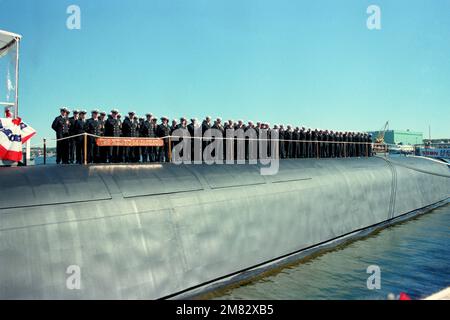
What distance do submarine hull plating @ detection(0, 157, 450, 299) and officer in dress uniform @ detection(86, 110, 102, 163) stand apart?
197 cm

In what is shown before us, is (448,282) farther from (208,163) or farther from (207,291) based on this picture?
(208,163)

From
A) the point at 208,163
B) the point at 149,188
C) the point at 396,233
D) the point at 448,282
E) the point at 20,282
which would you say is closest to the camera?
the point at 20,282

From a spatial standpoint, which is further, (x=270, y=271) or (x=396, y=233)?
(x=396, y=233)

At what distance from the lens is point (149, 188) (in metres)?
8.30

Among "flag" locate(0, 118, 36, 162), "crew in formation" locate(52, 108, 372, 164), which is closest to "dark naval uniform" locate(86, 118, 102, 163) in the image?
"crew in formation" locate(52, 108, 372, 164)

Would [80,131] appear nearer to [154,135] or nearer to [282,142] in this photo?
[154,135]

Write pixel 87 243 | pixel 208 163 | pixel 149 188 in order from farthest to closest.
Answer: pixel 208 163, pixel 149 188, pixel 87 243

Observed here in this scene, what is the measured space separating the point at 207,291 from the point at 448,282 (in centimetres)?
639

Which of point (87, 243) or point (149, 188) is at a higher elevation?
point (149, 188)

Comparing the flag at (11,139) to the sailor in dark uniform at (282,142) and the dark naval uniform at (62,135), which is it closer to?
the dark naval uniform at (62,135)

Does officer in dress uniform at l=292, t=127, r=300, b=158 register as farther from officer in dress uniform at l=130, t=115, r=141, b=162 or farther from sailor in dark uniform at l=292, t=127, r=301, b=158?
officer in dress uniform at l=130, t=115, r=141, b=162

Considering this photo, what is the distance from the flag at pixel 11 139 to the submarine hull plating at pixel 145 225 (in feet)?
2.27

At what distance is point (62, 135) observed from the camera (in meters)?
10.6
